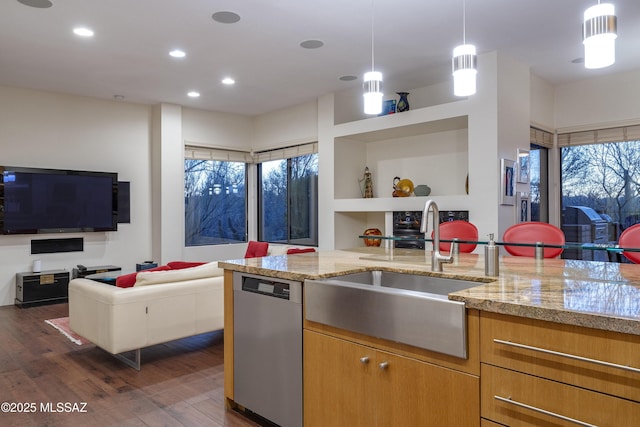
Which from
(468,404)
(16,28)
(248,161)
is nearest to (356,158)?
(248,161)

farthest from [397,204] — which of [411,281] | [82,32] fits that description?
[82,32]

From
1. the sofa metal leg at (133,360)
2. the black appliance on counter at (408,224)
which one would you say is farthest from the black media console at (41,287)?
the black appliance on counter at (408,224)

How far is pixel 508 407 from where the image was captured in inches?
55.2

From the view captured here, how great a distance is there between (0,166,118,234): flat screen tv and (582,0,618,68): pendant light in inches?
239

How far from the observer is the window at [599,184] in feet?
16.8

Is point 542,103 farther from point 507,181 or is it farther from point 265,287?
point 265,287

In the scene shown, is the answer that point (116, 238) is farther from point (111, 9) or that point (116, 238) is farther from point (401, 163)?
point (401, 163)

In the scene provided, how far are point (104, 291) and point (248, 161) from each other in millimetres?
4727

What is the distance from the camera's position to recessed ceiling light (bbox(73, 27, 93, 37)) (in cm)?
387

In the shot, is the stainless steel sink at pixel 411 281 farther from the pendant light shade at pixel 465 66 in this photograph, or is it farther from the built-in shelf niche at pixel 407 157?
the built-in shelf niche at pixel 407 157

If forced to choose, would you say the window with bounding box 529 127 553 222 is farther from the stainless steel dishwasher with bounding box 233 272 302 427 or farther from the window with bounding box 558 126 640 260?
the stainless steel dishwasher with bounding box 233 272 302 427

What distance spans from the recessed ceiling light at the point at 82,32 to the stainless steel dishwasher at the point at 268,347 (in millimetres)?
2890

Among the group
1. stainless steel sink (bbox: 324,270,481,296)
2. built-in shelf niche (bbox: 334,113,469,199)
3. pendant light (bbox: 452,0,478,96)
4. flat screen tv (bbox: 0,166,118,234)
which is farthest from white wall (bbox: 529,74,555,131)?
flat screen tv (bbox: 0,166,118,234)

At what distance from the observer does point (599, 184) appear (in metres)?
5.38
